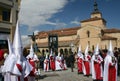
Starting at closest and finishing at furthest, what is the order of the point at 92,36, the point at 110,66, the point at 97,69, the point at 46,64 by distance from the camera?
the point at 110,66 → the point at 97,69 → the point at 46,64 → the point at 92,36

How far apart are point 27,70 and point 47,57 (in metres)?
19.4

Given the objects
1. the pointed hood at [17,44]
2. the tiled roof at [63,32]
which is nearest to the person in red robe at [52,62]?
the pointed hood at [17,44]

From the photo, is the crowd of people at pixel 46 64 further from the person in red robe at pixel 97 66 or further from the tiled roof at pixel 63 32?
the tiled roof at pixel 63 32

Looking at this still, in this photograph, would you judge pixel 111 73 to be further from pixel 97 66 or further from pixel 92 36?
pixel 92 36

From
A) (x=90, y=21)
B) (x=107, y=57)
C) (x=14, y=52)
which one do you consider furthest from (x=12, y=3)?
(x=90, y=21)

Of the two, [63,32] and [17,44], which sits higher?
[63,32]

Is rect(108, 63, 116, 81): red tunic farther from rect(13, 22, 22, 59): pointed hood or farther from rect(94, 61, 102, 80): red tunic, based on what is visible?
rect(13, 22, 22, 59): pointed hood

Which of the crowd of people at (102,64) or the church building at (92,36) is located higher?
the church building at (92,36)

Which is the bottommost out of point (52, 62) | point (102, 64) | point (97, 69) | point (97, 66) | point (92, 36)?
point (52, 62)

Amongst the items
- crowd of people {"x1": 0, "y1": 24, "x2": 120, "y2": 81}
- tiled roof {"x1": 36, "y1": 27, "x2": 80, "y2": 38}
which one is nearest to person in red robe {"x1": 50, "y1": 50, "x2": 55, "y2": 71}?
crowd of people {"x1": 0, "y1": 24, "x2": 120, "y2": 81}

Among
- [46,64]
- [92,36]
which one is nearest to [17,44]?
[46,64]

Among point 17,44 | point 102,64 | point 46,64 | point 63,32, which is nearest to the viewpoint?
point 17,44

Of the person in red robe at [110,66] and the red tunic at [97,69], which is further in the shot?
the red tunic at [97,69]

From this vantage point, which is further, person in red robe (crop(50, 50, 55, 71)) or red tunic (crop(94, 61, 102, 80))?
person in red robe (crop(50, 50, 55, 71))
